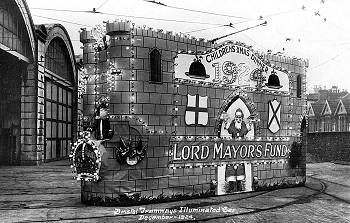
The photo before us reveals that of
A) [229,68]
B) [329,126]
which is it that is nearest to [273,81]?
[229,68]

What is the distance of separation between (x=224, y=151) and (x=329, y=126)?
53707mm

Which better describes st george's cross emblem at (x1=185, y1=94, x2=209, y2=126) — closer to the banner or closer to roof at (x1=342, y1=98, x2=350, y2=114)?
the banner

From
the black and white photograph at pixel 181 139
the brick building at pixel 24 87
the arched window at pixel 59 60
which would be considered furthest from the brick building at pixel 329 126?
the brick building at pixel 24 87

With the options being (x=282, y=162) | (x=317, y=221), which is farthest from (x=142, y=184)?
(x=282, y=162)

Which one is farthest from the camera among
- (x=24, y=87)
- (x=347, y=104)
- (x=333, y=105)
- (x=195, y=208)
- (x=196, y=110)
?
(x=333, y=105)

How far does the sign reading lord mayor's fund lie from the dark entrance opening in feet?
54.7

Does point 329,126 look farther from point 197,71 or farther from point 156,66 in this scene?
point 156,66

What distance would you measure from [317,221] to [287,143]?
5.50m

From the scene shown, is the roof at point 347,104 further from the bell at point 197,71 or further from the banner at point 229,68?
the bell at point 197,71

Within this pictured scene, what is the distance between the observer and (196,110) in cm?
1141

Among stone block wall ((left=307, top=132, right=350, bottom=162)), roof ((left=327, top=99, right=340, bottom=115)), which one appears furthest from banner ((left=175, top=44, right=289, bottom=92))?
roof ((left=327, top=99, right=340, bottom=115))

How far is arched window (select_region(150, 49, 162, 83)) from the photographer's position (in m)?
10.6

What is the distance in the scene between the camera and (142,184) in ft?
33.4

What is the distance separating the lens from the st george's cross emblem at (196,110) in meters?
11.2
